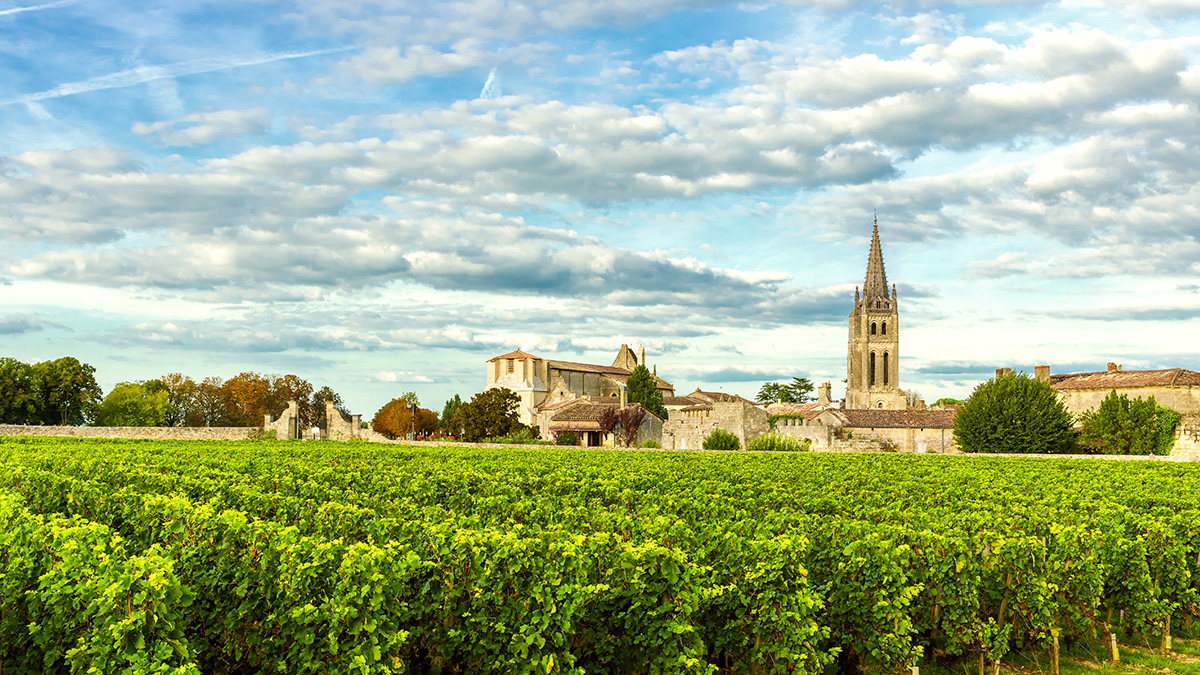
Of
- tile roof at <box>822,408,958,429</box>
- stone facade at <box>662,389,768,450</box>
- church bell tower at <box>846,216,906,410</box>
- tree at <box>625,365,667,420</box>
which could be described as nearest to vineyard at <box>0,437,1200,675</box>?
stone facade at <box>662,389,768,450</box>

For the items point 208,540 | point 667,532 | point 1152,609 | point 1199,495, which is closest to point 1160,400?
point 1199,495

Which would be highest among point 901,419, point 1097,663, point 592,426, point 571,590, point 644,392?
point 644,392

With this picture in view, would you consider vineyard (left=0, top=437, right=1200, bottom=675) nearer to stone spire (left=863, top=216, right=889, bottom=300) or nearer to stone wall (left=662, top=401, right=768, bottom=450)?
stone wall (left=662, top=401, right=768, bottom=450)

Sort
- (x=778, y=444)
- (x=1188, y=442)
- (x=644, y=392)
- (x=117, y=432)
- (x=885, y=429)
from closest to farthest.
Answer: (x=1188, y=442), (x=778, y=444), (x=117, y=432), (x=885, y=429), (x=644, y=392)

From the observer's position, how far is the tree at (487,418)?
217ft

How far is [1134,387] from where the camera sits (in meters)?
56.9

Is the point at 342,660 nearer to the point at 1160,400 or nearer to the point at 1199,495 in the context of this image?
the point at 1199,495

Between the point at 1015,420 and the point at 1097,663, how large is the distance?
4481cm

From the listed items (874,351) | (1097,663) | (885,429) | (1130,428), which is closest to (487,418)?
(885,429)

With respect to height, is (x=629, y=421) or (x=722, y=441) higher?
(x=629, y=421)

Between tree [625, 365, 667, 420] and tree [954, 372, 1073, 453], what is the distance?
44264 millimetres

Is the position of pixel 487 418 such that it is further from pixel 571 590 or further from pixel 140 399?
pixel 571 590

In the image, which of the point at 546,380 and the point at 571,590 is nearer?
the point at 571,590

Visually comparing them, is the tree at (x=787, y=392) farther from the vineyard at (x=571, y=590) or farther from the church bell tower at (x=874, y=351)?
the vineyard at (x=571, y=590)
